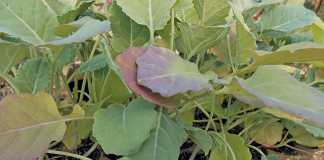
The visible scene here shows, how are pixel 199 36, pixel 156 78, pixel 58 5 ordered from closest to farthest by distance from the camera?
pixel 156 78, pixel 199 36, pixel 58 5

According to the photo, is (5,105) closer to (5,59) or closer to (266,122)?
(5,59)

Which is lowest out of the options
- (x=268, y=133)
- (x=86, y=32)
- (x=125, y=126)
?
(x=268, y=133)

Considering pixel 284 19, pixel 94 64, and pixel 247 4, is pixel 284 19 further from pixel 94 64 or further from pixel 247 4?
pixel 94 64

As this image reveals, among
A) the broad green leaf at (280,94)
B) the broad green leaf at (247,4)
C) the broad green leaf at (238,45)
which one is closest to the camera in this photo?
the broad green leaf at (280,94)

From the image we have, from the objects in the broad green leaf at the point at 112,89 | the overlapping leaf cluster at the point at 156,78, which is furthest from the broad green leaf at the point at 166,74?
the broad green leaf at the point at 112,89

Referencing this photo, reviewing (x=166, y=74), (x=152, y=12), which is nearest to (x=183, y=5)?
(x=152, y=12)

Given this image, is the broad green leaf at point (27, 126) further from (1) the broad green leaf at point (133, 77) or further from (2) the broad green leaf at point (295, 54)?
(2) the broad green leaf at point (295, 54)
